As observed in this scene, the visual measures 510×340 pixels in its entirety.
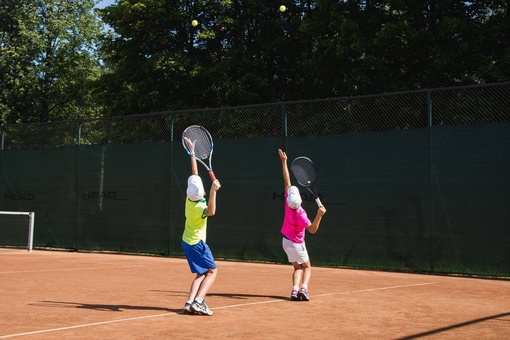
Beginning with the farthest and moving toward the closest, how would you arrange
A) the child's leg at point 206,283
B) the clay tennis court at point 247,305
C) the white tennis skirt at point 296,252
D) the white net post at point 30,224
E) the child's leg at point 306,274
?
the white net post at point 30,224 → the white tennis skirt at point 296,252 → the child's leg at point 306,274 → the child's leg at point 206,283 → the clay tennis court at point 247,305

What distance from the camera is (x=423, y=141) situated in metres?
11.6

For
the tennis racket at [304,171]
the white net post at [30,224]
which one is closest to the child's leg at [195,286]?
the tennis racket at [304,171]

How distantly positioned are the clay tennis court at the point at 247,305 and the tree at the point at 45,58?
2256cm

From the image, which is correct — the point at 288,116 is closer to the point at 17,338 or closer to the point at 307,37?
the point at 17,338

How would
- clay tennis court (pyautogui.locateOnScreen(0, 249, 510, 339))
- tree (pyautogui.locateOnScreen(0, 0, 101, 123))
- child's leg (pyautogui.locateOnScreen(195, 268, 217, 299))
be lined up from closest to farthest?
clay tennis court (pyautogui.locateOnScreen(0, 249, 510, 339)), child's leg (pyautogui.locateOnScreen(195, 268, 217, 299)), tree (pyautogui.locateOnScreen(0, 0, 101, 123))

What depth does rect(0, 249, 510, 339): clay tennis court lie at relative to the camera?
587 centimetres

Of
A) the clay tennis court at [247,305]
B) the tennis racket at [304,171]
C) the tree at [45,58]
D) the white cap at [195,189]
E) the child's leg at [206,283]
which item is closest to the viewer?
the clay tennis court at [247,305]

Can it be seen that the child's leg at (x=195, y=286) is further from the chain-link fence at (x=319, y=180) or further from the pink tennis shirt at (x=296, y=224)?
the chain-link fence at (x=319, y=180)

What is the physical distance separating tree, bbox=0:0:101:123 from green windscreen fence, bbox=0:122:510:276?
16.8 meters

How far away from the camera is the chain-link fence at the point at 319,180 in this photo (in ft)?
36.4

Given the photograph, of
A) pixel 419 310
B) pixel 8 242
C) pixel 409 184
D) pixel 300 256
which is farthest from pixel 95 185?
pixel 419 310

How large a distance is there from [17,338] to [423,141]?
309 inches

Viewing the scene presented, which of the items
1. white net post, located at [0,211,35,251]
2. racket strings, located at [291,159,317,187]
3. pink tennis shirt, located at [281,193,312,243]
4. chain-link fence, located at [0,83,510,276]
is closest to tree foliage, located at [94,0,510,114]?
chain-link fence, located at [0,83,510,276]

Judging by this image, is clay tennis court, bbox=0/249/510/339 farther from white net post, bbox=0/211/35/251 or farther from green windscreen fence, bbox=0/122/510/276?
white net post, bbox=0/211/35/251
